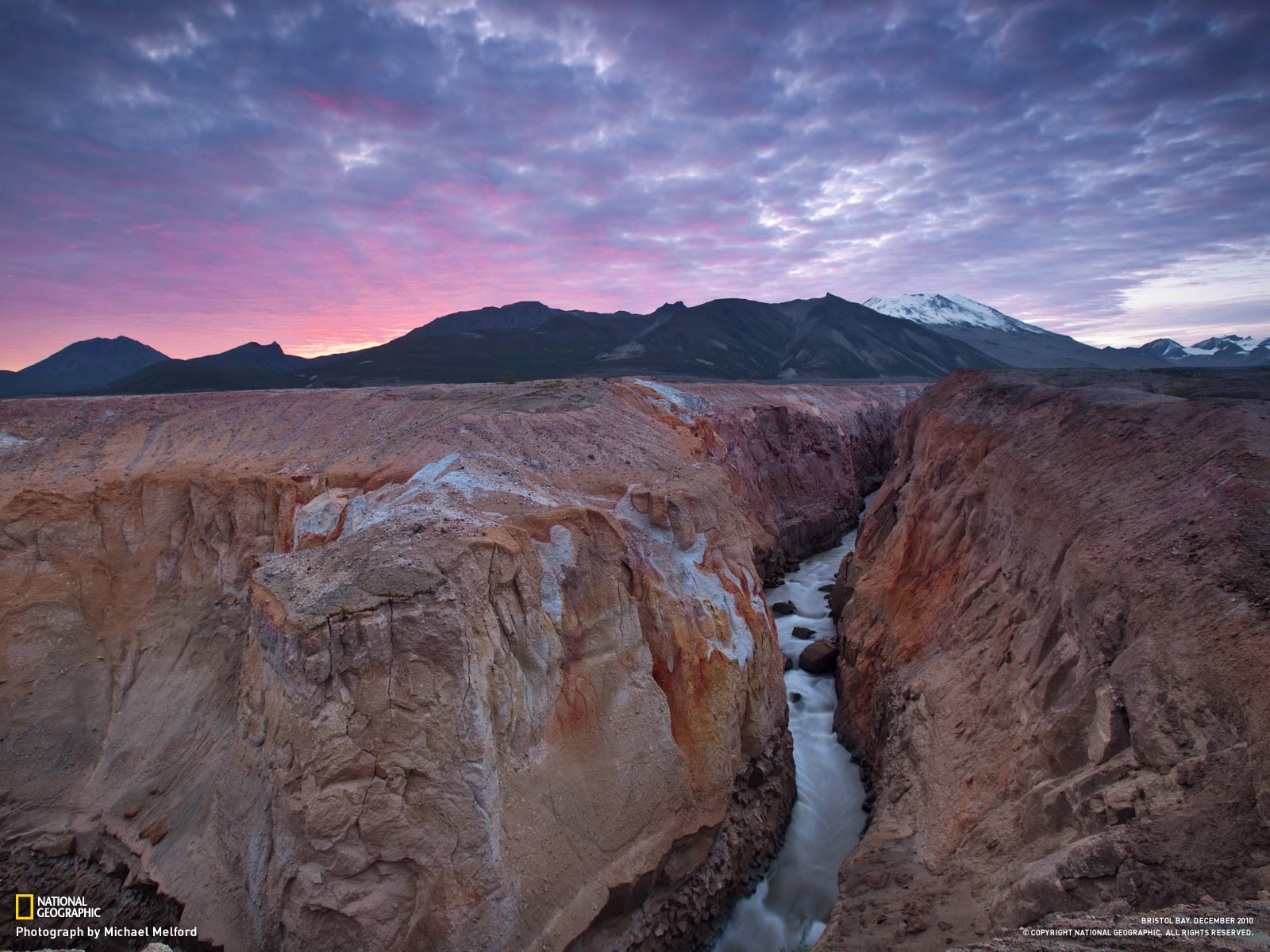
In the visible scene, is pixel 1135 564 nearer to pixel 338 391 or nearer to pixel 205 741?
pixel 205 741

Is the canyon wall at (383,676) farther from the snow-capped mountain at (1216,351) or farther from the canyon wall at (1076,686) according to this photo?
the snow-capped mountain at (1216,351)

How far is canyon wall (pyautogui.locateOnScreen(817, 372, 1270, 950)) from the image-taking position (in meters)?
5.69

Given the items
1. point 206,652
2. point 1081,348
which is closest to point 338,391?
point 206,652

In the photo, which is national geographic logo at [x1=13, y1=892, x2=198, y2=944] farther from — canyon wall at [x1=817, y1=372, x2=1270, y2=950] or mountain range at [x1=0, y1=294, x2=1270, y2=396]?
mountain range at [x1=0, y1=294, x2=1270, y2=396]

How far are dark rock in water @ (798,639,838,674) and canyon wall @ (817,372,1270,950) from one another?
0.85 m

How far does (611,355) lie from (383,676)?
8219 centimetres

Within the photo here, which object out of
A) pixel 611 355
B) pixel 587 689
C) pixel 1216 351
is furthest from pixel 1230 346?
pixel 587 689

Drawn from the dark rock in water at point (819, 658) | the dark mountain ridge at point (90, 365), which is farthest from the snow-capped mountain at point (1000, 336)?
the dark mountain ridge at point (90, 365)

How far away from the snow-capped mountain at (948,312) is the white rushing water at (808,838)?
152083 millimetres

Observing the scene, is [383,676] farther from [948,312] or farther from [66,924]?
[948,312]

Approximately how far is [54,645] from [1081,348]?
522 feet

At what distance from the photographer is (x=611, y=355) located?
87.1m

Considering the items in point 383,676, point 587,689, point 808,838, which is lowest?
point 808,838

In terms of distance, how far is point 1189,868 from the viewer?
17.2 feet
